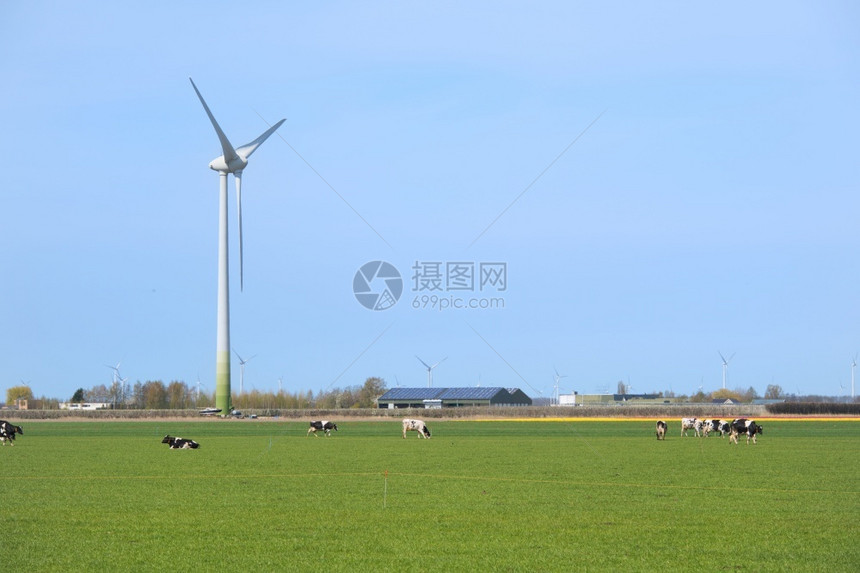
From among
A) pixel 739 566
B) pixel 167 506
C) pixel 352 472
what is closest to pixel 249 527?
pixel 167 506

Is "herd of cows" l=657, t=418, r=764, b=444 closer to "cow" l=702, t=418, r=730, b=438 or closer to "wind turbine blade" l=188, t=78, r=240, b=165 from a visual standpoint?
"cow" l=702, t=418, r=730, b=438

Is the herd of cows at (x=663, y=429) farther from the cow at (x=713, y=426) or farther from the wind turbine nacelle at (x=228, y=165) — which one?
the wind turbine nacelle at (x=228, y=165)

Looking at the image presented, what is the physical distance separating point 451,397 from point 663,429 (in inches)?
4321

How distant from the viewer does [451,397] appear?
159 meters

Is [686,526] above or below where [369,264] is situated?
below

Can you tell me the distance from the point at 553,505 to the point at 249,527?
19.8ft

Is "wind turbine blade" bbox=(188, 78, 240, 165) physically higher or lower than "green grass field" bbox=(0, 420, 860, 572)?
higher

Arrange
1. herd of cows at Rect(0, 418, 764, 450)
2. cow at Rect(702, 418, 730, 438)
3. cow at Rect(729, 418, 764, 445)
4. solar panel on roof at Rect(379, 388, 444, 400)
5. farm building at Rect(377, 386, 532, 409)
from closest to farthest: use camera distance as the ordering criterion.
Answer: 1. herd of cows at Rect(0, 418, 764, 450)
2. cow at Rect(729, 418, 764, 445)
3. cow at Rect(702, 418, 730, 438)
4. farm building at Rect(377, 386, 532, 409)
5. solar panel on roof at Rect(379, 388, 444, 400)

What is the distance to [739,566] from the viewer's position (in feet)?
43.3

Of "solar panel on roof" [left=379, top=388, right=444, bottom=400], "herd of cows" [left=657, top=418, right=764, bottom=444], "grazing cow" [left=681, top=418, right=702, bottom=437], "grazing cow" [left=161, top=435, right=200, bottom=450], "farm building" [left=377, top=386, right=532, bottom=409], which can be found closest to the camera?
"grazing cow" [left=161, top=435, right=200, bottom=450]

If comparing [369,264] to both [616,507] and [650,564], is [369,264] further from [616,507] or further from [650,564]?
[650,564]

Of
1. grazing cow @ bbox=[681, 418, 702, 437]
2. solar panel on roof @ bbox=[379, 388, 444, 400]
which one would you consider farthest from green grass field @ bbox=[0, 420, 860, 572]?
solar panel on roof @ bbox=[379, 388, 444, 400]

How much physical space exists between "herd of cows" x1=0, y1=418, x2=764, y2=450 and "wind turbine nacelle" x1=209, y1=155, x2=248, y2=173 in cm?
2763

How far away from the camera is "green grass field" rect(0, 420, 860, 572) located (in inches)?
540
